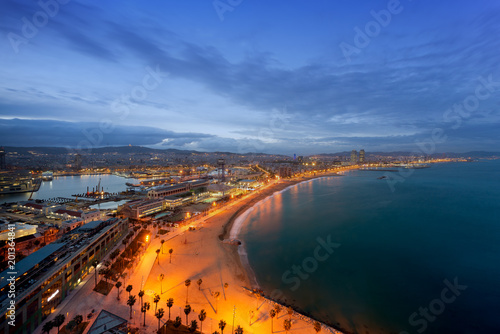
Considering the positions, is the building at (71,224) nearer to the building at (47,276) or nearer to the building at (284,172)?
the building at (47,276)

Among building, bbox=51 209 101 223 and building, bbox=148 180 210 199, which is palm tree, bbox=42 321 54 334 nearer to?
building, bbox=51 209 101 223

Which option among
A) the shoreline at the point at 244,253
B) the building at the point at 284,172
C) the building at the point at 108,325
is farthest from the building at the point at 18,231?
the building at the point at 284,172

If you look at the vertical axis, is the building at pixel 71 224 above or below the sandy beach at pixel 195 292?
above

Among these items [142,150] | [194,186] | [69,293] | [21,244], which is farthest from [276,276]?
[142,150]

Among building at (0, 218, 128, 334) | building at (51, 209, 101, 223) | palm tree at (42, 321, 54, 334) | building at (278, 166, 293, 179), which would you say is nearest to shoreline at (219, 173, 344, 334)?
palm tree at (42, 321, 54, 334)

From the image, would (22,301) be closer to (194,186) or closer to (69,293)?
(69,293)

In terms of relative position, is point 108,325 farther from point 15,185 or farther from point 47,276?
point 15,185
